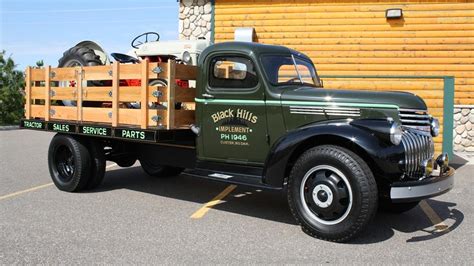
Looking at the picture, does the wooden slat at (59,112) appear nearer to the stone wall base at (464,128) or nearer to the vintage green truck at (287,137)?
the vintage green truck at (287,137)

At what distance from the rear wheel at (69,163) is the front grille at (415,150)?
172 inches

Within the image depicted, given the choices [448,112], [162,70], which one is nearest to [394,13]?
[448,112]

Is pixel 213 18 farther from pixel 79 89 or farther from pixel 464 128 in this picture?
pixel 464 128

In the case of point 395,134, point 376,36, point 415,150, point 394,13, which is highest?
point 394,13

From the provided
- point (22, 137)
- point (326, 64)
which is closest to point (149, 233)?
point (326, 64)

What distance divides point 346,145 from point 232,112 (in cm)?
143

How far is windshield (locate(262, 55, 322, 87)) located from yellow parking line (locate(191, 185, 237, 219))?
5.85 feet

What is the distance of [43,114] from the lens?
7.04 metres

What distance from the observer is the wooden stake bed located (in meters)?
5.57

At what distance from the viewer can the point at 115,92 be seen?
235 inches

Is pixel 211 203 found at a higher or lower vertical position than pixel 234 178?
lower

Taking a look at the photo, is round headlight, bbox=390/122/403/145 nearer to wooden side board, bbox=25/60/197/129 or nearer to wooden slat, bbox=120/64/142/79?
wooden side board, bbox=25/60/197/129

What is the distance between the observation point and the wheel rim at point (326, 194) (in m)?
4.44

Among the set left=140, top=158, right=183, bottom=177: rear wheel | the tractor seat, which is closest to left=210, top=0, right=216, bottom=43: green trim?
the tractor seat
